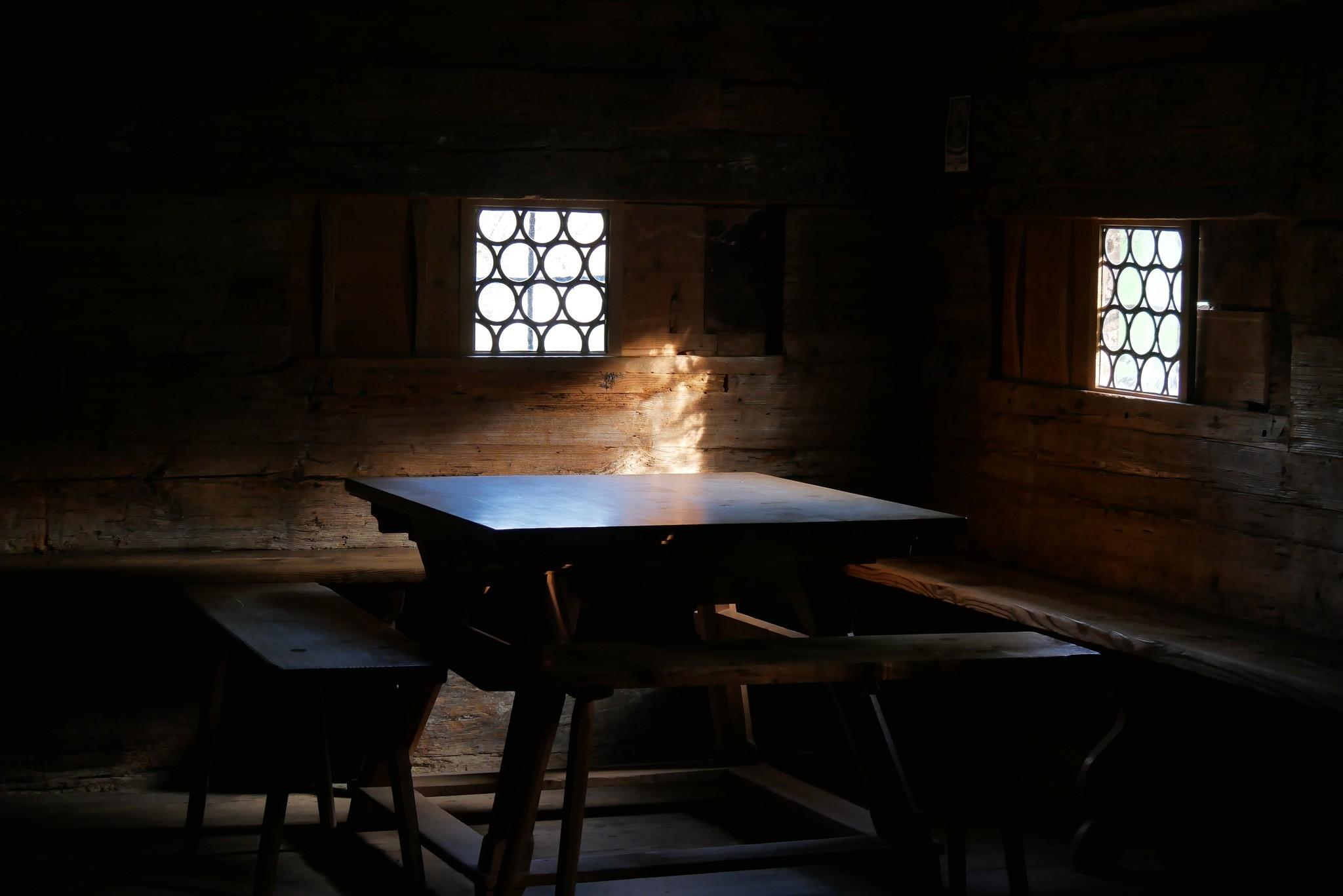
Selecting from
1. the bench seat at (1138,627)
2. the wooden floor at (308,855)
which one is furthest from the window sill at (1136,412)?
the wooden floor at (308,855)

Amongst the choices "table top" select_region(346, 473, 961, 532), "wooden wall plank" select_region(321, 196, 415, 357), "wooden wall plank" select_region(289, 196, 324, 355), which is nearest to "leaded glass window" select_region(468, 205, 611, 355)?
"wooden wall plank" select_region(321, 196, 415, 357)

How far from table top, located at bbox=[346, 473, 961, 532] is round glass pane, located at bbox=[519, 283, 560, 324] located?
→ 3.32ft

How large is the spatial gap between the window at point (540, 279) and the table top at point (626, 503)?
964 mm

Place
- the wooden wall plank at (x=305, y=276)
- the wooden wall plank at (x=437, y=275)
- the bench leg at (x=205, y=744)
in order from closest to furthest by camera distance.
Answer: the bench leg at (x=205, y=744), the wooden wall plank at (x=305, y=276), the wooden wall plank at (x=437, y=275)

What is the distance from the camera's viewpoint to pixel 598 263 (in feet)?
21.3

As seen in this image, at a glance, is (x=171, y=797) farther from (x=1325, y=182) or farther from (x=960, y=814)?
(x=1325, y=182)

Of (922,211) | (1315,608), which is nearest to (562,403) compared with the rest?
(922,211)

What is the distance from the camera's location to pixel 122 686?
5.96 meters

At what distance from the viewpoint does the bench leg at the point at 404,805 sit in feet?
15.0

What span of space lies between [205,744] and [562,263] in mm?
2355

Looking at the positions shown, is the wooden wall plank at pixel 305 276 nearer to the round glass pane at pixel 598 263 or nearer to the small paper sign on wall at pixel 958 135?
the round glass pane at pixel 598 263

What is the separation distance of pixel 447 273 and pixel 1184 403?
2.72 m

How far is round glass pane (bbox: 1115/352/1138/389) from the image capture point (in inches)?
225

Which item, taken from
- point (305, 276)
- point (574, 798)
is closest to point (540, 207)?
point (305, 276)
